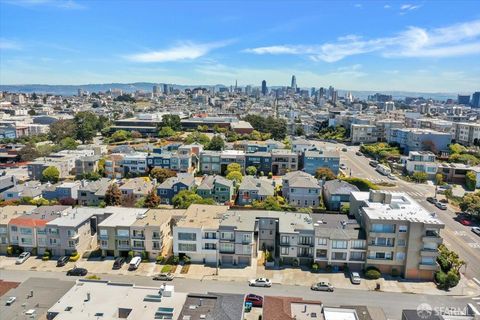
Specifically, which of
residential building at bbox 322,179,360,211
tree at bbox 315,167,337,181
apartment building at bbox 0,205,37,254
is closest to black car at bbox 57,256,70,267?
apartment building at bbox 0,205,37,254

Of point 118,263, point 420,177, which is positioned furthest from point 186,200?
point 420,177

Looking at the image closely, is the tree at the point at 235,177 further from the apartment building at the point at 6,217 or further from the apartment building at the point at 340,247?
the apartment building at the point at 6,217

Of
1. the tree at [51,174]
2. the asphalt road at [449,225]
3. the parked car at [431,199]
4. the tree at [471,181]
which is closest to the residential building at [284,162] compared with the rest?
the asphalt road at [449,225]

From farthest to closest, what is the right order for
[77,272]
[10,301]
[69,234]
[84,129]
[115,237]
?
1. [84,129]
2. [69,234]
3. [115,237]
4. [77,272]
5. [10,301]

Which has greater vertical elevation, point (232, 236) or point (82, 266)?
point (232, 236)

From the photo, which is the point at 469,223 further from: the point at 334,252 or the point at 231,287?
the point at 231,287

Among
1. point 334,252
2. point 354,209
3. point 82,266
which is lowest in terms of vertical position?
point 82,266

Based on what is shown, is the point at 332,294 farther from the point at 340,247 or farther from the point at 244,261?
the point at 244,261

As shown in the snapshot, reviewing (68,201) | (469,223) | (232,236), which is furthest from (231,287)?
(469,223)
